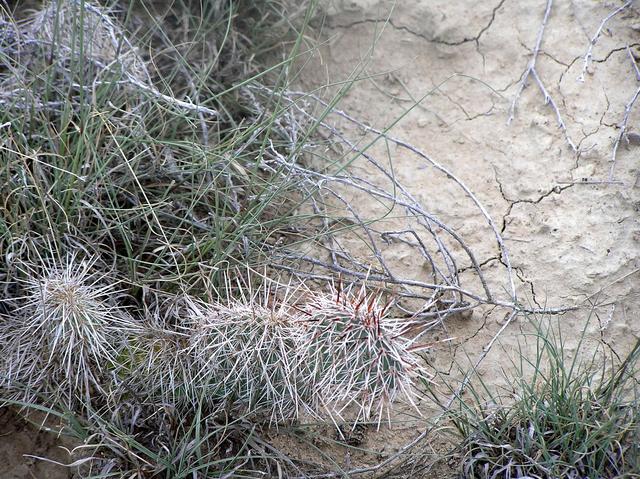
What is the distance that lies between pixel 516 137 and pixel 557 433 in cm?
130

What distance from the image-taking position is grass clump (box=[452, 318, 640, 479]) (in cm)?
190

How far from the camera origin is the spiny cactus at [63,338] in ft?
6.52

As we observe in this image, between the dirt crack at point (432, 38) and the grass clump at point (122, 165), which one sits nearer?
the grass clump at point (122, 165)

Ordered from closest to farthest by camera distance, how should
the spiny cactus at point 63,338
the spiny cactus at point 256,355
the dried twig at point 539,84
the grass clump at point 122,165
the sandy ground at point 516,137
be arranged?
the spiny cactus at point 256,355, the spiny cactus at point 63,338, the grass clump at point 122,165, the sandy ground at point 516,137, the dried twig at point 539,84

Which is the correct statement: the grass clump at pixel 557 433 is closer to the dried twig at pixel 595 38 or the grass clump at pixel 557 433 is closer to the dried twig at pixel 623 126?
the dried twig at pixel 623 126

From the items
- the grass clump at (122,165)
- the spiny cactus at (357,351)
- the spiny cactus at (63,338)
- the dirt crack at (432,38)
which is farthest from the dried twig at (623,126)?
the spiny cactus at (63,338)

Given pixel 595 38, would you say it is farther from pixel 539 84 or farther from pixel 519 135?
pixel 519 135

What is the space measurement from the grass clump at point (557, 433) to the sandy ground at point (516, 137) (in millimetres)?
206

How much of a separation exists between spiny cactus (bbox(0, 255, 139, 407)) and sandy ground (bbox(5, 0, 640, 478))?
0.89 feet

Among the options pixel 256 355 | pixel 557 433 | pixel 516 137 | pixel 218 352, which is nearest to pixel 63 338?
pixel 218 352

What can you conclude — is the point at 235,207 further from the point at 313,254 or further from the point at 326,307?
the point at 326,307

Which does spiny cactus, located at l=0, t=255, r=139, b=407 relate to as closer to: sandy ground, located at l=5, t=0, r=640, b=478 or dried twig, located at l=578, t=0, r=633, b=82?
sandy ground, located at l=5, t=0, r=640, b=478

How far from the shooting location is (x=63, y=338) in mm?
1998

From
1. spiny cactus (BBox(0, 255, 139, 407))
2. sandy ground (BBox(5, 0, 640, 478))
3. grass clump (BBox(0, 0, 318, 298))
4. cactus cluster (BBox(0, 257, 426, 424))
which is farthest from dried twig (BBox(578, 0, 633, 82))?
spiny cactus (BBox(0, 255, 139, 407))
